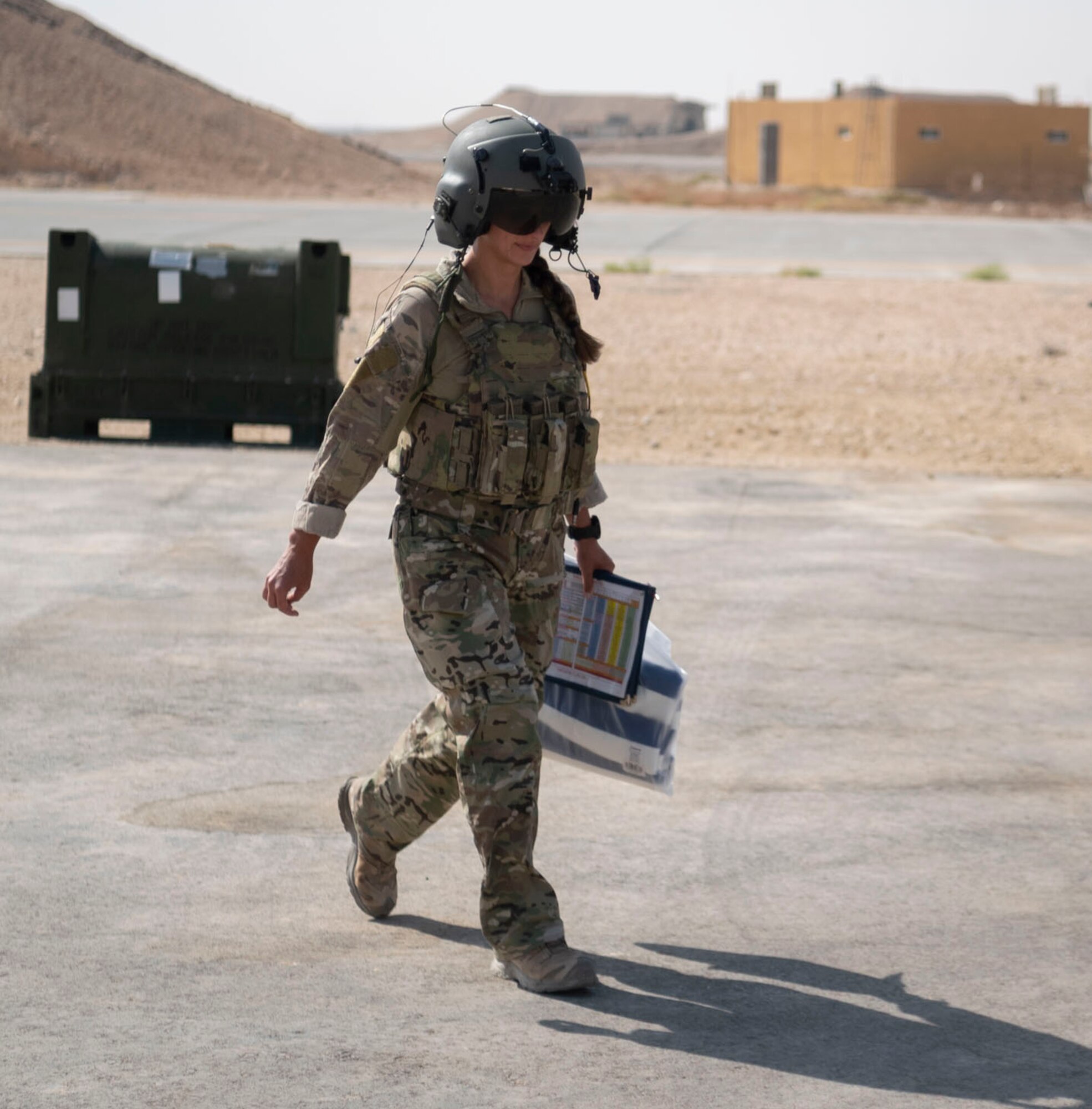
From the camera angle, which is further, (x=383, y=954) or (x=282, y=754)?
(x=282, y=754)

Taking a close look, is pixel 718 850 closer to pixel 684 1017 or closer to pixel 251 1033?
pixel 684 1017

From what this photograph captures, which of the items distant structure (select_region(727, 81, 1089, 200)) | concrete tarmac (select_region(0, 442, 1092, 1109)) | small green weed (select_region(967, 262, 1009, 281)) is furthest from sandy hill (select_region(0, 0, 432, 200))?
concrete tarmac (select_region(0, 442, 1092, 1109))

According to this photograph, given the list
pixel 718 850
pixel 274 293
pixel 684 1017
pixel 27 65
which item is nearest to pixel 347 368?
pixel 274 293

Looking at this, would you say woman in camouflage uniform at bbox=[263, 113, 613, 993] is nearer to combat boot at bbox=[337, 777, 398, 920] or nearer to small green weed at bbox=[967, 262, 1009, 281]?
combat boot at bbox=[337, 777, 398, 920]

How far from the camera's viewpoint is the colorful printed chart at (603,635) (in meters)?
4.04

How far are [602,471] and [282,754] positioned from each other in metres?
5.00

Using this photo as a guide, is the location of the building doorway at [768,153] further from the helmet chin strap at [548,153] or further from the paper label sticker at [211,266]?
the helmet chin strap at [548,153]

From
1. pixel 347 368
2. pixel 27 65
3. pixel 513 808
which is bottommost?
pixel 513 808

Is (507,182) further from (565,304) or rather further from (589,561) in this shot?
(589,561)

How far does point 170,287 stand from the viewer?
10.4m

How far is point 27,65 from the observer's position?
6538 centimetres


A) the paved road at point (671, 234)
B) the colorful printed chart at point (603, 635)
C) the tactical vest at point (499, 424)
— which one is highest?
the paved road at point (671, 234)

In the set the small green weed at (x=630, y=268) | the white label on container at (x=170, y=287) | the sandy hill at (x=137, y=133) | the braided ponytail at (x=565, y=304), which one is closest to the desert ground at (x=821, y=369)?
the small green weed at (x=630, y=268)

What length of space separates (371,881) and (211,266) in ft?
23.0
